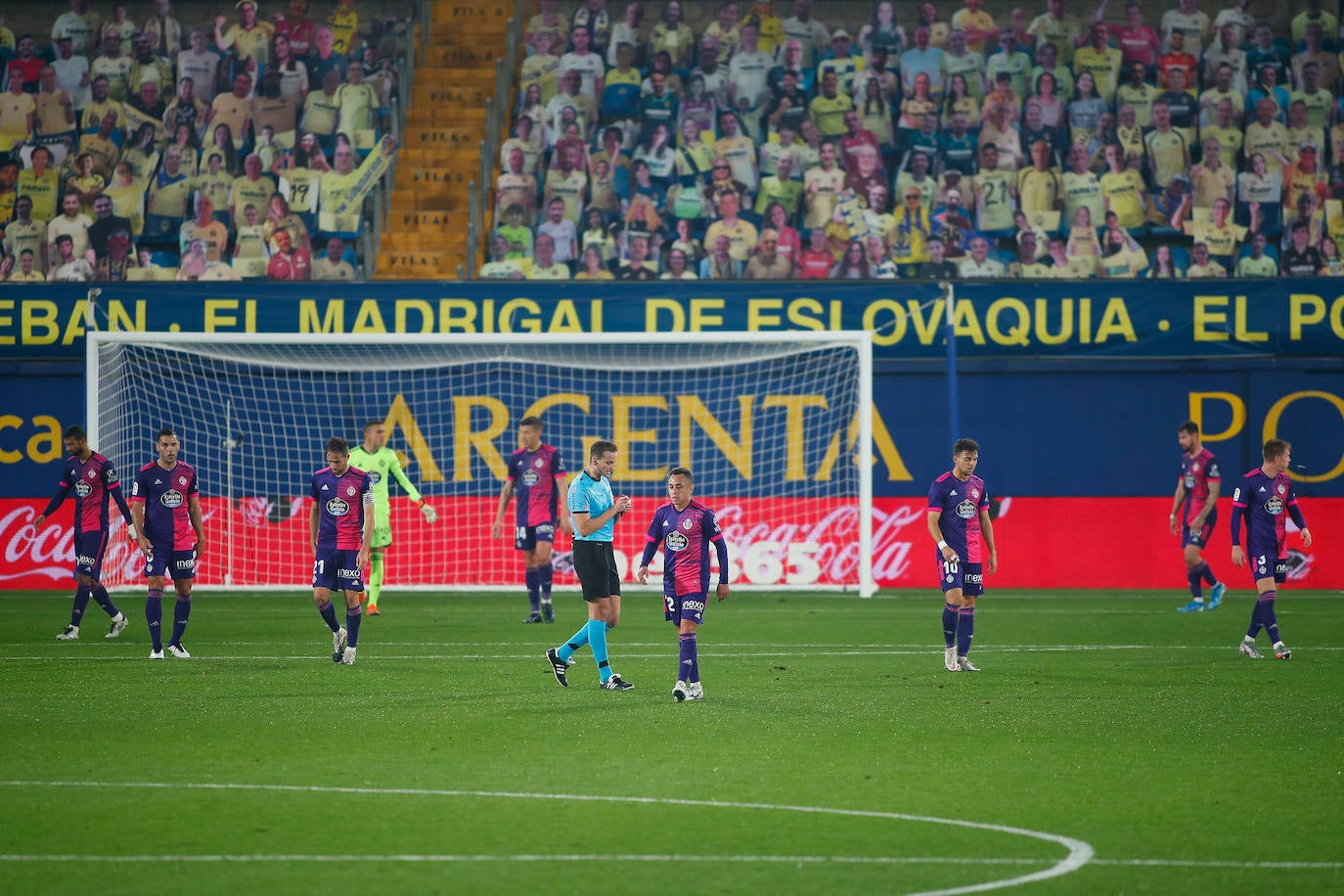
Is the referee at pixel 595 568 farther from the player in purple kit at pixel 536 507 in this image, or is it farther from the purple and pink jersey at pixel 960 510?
the player in purple kit at pixel 536 507

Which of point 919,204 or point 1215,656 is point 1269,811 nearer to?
point 1215,656

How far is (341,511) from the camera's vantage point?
44.8 feet

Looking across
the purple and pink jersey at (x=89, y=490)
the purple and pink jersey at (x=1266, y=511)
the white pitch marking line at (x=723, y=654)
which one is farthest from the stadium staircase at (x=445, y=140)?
the purple and pink jersey at (x=1266, y=511)

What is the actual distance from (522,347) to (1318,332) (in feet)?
35.6

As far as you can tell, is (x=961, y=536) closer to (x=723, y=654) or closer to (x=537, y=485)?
(x=723, y=654)

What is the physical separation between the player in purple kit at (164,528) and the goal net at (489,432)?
706 centimetres

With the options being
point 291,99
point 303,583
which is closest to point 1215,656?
point 303,583

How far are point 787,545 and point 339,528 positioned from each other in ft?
30.9

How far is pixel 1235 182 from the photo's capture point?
976 inches

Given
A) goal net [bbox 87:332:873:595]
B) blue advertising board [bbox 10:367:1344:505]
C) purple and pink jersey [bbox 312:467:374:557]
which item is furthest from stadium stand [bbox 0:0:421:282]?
purple and pink jersey [bbox 312:467:374:557]

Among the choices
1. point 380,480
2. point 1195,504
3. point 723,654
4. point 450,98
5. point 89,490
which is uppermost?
point 450,98

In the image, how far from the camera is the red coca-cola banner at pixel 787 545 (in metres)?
21.8

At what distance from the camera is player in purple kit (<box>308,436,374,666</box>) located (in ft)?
44.7

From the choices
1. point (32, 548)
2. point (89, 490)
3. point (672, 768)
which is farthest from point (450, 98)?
point (672, 768)
